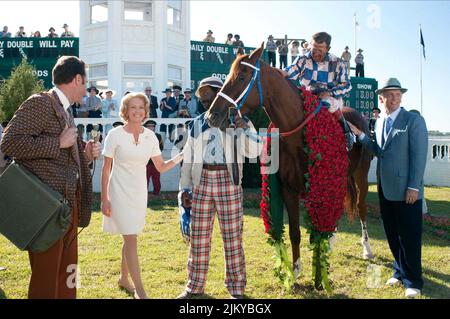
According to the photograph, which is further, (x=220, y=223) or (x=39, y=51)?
(x=39, y=51)

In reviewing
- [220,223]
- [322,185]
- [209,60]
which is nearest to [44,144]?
[220,223]

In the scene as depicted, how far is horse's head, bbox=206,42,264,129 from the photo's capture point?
393cm

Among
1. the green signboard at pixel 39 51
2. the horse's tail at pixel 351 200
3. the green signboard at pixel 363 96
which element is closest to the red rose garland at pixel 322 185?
the horse's tail at pixel 351 200

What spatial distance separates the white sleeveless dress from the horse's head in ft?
2.49

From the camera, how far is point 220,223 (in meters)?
4.08

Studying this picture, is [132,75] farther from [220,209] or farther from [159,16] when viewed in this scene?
[220,209]

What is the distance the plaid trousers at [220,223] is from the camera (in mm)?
3990

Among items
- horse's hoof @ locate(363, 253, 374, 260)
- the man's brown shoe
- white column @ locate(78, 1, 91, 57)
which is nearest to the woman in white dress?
the man's brown shoe

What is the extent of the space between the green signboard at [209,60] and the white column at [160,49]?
6.14 feet

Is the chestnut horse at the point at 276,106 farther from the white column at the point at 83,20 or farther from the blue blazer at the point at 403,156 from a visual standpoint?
the white column at the point at 83,20

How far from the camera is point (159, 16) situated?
16531 millimetres

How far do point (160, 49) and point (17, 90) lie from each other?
5335 mm

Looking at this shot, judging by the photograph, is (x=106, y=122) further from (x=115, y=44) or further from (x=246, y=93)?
(x=246, y=93)

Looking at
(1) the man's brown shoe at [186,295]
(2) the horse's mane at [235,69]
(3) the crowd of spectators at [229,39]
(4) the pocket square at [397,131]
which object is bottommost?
(1) the man's brown shoe at [186,295]
